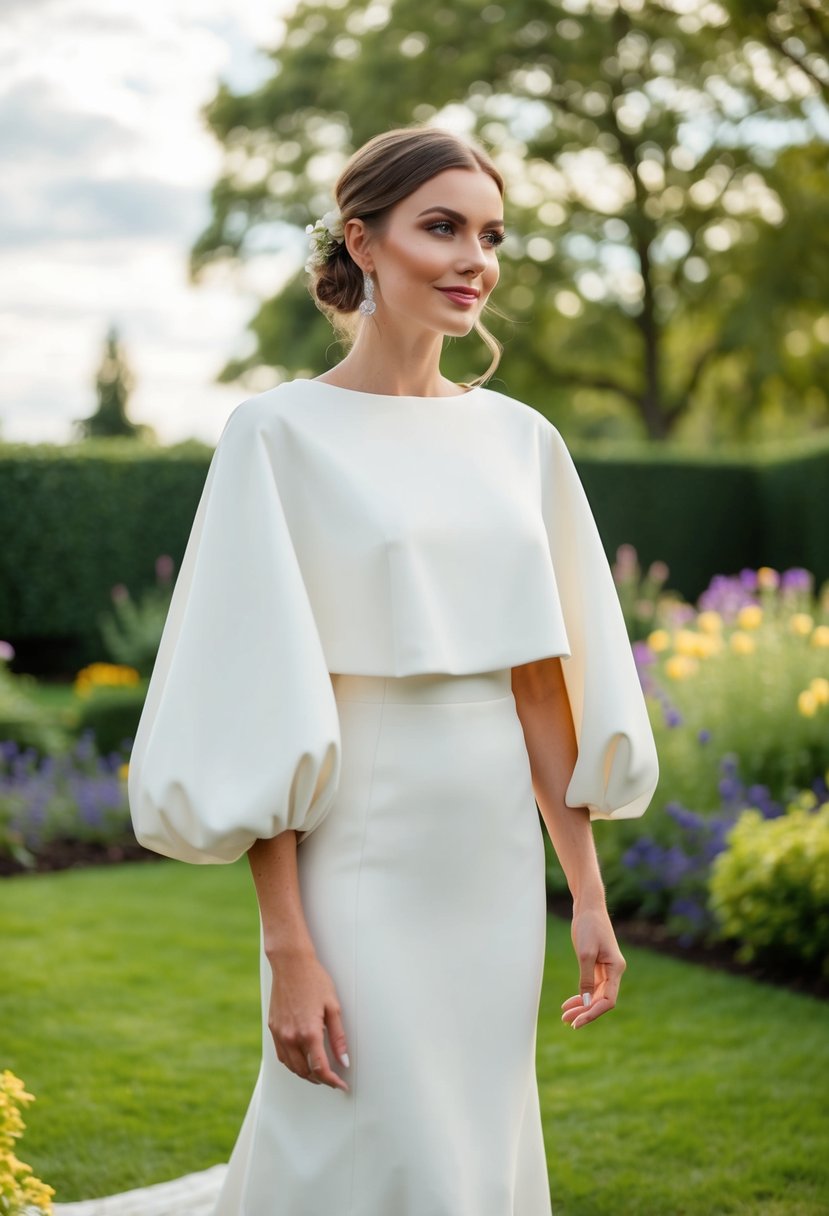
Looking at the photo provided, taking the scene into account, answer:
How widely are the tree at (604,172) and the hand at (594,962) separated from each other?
20.8 meters

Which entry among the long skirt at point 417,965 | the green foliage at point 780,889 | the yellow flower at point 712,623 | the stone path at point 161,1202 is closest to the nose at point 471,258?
the long skirt at point 417,965

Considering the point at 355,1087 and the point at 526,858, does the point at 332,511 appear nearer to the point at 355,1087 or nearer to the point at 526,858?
the point at 526,858

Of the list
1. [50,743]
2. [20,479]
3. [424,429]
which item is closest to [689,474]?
[20,479]

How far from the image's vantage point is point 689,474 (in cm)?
1809

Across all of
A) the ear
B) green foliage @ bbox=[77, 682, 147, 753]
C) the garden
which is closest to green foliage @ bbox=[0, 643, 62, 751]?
green foliage @ bbox=[77, 682, 147, 753]

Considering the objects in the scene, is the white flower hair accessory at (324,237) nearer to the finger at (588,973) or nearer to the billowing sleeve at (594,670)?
the billowing sleeve at (594,670)

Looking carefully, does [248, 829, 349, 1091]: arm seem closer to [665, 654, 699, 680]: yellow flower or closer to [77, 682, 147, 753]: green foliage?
[665, 654, 699, 680]: yellow flower

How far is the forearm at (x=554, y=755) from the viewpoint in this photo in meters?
2.04

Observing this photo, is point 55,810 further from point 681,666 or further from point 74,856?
point 681,666

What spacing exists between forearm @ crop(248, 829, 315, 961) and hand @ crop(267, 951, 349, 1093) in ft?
0.06

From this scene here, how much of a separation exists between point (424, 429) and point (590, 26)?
77.2 ft

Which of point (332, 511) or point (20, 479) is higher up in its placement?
point (332, 511)

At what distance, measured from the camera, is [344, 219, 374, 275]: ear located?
1.93 metres

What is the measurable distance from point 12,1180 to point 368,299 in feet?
5.87
